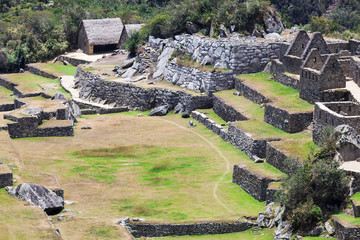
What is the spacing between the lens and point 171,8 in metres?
72.2

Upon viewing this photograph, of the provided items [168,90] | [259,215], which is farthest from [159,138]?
[259,215]

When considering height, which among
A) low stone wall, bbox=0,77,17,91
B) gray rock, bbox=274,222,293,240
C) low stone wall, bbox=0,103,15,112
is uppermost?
gray rock, bbox=274,222,293,240

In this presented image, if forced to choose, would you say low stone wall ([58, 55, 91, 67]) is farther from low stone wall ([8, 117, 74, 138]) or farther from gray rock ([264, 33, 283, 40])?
low stone wall ([8, 117, 74, 138])

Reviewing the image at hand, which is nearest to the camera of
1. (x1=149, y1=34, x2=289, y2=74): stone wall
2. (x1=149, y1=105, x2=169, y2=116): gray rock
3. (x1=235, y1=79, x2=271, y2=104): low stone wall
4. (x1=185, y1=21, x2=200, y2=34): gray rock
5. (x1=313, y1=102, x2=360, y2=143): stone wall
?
(x1=313, y1=102, x2=360, y2=143): stone wall

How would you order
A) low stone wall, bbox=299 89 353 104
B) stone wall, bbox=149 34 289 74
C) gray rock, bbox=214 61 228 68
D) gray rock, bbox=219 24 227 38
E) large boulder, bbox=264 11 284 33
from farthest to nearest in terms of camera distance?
1. large boulder, bbox=264 11 284 33
2. gray rock, bbox=219 24 227 38
3. gray rock, bbox=214 61 228 68
4. stone wall, bbox=149 34 289 74
5. low stone wall, bbox=299 89 353 104

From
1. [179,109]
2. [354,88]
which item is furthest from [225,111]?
[354,88]

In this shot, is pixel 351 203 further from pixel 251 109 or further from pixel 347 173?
pixel 251 109

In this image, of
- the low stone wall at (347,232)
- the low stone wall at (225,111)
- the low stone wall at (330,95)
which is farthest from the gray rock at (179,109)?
the low stone wall at (347,232)

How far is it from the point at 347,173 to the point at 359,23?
6084 centimetres

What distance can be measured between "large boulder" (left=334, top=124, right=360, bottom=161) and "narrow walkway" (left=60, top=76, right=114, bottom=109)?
27.0 meters

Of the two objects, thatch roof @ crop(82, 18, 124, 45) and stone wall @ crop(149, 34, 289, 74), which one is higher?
stone wall @ crop(149, 34, 289, 74)

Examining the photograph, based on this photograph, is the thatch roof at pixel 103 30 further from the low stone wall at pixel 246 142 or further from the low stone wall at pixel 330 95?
the low stone wall at pixel 330 95

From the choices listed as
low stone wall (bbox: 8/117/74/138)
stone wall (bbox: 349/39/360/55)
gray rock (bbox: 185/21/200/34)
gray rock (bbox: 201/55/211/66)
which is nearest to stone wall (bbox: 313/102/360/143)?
stone wall (bbox: 349/39/360/55)

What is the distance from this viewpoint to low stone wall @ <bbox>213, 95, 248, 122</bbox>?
5231 centimetres
